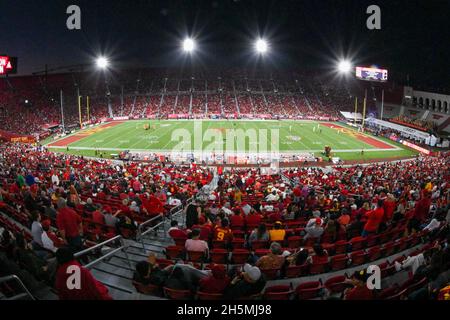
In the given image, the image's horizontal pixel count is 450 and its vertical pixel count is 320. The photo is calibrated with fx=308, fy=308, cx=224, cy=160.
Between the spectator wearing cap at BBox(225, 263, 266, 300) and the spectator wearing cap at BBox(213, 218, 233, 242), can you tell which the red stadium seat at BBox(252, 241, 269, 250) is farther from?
the spectator wearing cap at BBox(225, 263, 266, 300)

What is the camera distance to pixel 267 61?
10000cm

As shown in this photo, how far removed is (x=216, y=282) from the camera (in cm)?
503

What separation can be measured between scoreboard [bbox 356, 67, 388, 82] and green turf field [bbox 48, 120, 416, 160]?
985 inches

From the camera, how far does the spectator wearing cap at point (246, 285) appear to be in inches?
196

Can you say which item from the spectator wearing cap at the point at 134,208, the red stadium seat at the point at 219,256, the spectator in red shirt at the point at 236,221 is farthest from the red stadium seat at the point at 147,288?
the spectator wearing cap at the point at 134,208

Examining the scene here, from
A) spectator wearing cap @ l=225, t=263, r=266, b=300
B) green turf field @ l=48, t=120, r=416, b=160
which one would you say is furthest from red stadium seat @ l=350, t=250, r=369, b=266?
green turf field @ l=48, t=120, r=416, b=160

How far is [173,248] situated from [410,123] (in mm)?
57172

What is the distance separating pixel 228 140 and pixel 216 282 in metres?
38.1

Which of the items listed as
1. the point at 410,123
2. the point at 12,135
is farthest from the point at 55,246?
the point at 410,123

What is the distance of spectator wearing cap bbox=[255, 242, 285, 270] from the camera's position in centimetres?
606

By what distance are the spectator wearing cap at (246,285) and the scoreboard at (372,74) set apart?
253 ft

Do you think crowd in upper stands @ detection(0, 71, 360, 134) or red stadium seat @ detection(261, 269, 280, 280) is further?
crowd in upper stands @ detection(0, 71, 360, 134)

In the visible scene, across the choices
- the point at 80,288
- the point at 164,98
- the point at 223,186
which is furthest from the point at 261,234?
the point at 164,98

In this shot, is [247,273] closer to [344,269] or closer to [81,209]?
[344,269]
